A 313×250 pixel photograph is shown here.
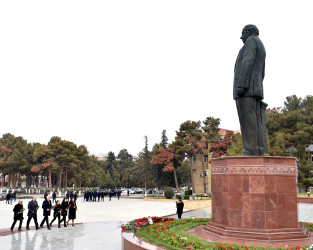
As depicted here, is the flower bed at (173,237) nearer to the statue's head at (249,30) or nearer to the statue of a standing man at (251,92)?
the statue of a standing man at (251,92)

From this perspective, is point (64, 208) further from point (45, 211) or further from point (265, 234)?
point (265, 234)

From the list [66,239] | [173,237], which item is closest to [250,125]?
[173,237]

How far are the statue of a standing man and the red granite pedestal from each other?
2.26ft

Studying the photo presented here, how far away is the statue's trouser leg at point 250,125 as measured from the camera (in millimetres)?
7363

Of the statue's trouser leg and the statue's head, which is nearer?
the statue's trouser leg

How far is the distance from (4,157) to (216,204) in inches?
1883

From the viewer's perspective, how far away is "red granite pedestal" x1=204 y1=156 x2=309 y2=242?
6391 millimetres

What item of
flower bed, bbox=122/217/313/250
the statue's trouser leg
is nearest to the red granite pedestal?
the statue's trouser leg

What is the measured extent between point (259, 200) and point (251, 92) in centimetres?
281

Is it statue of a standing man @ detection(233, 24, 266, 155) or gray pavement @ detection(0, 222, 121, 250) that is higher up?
statue of a standing man @ detection(233, 24, 266, 155)

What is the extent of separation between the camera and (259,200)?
6531 mm

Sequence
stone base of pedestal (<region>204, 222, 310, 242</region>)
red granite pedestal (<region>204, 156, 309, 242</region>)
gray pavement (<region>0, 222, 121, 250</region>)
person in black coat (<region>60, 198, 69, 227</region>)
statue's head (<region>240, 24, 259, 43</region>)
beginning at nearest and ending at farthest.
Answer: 1. stone base of pedestal (<region>204, 222, 310, 242</region>)
2. red granite pedestal (<region>204, 156, 309, 242</region>)
3. statue's head (<region>240, 24, 259, 43</region>)
4. gray pavement (<region>0, 222, 121, 250</region>)
5. person in black coat (<region>60, 198, 69, 227</region>)

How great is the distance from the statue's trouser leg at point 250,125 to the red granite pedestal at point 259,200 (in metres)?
0.61

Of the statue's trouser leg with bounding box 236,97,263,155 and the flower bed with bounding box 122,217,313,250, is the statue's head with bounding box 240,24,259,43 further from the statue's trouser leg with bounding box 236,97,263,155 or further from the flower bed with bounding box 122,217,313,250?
the flower bed with bounding box 122,217,313,250
